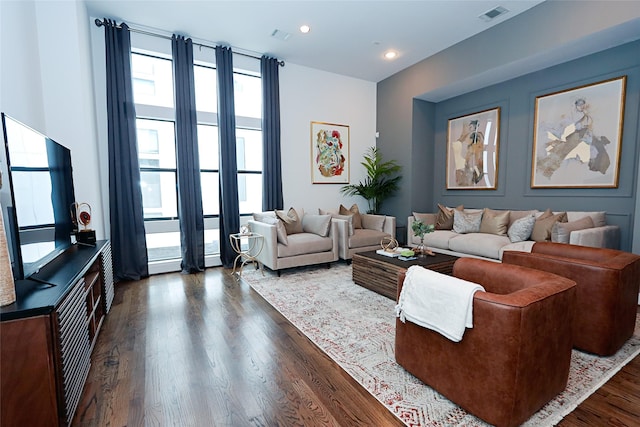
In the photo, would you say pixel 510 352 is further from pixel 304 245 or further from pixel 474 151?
pixel 474 151

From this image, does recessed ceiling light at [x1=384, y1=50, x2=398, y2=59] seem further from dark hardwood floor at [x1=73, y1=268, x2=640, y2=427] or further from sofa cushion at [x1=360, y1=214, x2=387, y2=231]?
dark hardwood floor at [x1=73, y1=268, x2=640, y2=427]

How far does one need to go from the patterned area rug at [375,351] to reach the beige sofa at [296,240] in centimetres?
34

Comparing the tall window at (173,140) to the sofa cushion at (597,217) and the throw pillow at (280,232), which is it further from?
the sofa cushion at (597,217)

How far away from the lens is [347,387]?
1.77m

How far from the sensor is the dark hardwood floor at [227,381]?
154 centimetres

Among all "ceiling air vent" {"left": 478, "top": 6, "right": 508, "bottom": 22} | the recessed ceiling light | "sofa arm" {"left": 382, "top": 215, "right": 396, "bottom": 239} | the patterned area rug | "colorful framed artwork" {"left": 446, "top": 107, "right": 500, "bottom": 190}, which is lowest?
the patterned area rug

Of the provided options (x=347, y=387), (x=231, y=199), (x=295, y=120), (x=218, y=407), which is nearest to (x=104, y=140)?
(x=231, y=199)

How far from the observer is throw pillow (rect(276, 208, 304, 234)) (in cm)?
430

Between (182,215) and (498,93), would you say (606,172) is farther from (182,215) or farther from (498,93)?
(182,215)

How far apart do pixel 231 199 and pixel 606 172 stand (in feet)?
16.3

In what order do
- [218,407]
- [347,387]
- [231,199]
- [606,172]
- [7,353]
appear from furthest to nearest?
[231,199]
[606,172]
[347,387]
[218,407]
[7,353]

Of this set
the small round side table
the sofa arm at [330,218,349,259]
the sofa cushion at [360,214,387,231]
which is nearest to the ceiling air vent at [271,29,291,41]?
the sofa arm at [330,218,349,259]

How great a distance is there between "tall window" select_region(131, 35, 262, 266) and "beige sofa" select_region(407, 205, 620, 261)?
10.1ft

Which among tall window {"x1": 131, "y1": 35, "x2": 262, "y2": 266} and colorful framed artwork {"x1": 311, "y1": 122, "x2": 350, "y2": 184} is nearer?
tall window {"x1": 131, "y1": 35, "x2": 262, "y2": 266}
